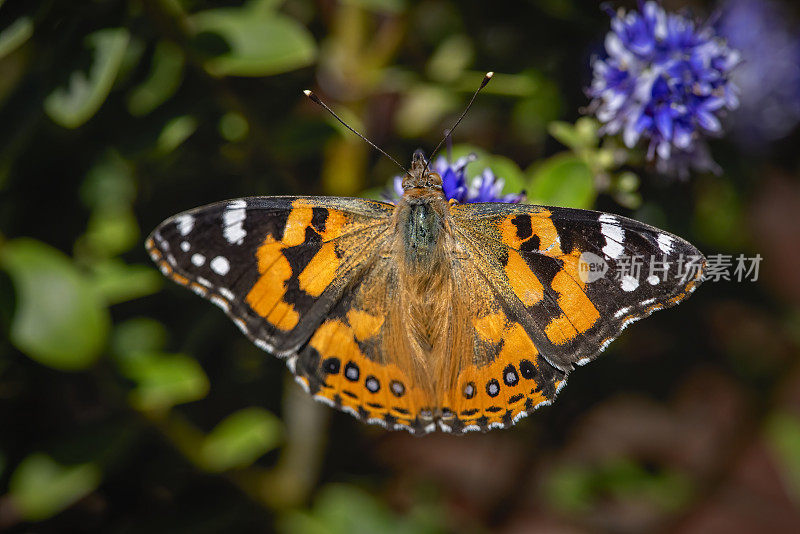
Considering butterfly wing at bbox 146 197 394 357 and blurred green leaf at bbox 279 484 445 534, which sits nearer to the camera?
butterfly wing at bbox 146 197 394 357

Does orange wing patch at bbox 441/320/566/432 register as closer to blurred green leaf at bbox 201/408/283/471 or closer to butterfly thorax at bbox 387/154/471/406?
butterfly thorax at bbox 387/154/471/406

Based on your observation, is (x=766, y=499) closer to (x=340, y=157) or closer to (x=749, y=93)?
(x=749, y=93)

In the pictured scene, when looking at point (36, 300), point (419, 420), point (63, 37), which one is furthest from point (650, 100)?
point (36, 300)

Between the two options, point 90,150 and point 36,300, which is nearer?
point 36,300

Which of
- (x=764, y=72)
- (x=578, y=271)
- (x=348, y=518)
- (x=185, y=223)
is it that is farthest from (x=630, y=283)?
(x=348, y=518)

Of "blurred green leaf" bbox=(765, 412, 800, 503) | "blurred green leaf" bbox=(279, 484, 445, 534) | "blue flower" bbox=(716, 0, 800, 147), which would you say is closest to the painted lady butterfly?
"blurred green leaf" bbox=(279, 484, 445, 534)

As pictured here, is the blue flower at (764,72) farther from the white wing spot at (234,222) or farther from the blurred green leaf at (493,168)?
the white wing spot at (234,222)
